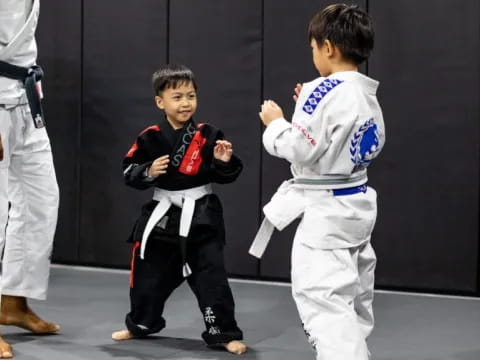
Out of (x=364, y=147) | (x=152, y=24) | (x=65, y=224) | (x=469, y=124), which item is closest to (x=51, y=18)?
(x=152, y=24)

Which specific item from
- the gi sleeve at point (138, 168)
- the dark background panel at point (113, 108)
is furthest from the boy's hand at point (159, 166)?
the dark background panel at point (113, 108)

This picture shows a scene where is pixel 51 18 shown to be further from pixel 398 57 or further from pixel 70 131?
pixel 398 57

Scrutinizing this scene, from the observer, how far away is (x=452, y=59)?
15.1ft

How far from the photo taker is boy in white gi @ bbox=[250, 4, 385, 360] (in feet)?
9.27

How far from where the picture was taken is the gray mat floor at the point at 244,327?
3602 mm

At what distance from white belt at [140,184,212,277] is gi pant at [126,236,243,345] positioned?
2.4 inches

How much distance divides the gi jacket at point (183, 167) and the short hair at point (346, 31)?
32.5 inches

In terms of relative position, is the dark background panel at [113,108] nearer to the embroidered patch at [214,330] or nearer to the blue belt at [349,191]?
the embroidered patch at [214,330]

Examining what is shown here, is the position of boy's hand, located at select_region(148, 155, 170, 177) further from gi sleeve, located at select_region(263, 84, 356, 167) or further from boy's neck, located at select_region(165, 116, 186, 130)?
gi sleeve, located at select_region(263, 84, 356, 167)

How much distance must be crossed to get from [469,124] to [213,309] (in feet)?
5.89

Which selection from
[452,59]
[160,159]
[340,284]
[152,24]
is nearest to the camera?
[340,284]

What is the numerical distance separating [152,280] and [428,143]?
1.76 meters

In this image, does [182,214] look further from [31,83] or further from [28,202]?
[31,83]

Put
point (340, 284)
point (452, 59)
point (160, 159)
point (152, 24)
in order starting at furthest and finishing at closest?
point (152, 24) → point (452, 59) → point (160, 159) → point (340, 284)
